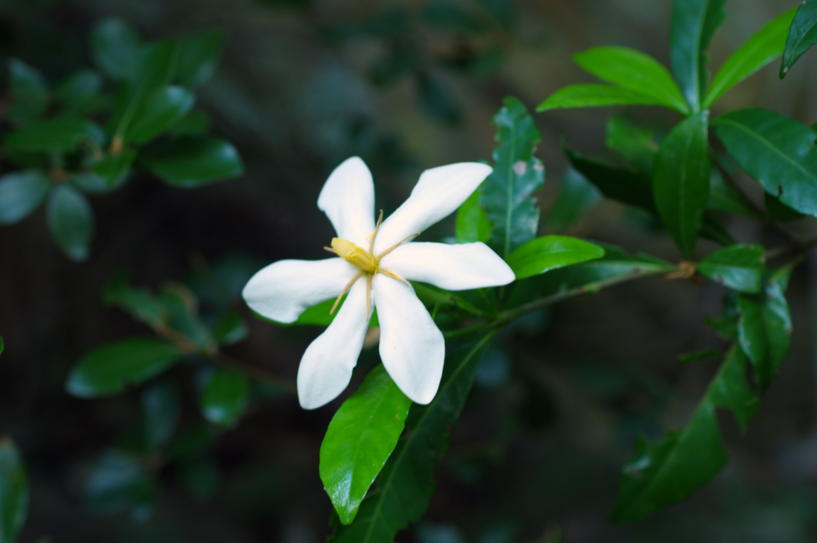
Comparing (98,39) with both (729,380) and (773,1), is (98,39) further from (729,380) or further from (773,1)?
(773,1)

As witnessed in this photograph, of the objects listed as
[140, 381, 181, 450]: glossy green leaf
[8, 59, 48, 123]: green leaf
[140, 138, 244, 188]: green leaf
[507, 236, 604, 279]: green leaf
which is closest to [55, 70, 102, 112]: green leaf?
[8, 59, 48, 123]: green leaf

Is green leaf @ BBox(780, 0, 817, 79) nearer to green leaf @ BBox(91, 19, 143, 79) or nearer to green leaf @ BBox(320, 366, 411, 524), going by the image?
green leaf @ BBox(320, 366, 411, 524)

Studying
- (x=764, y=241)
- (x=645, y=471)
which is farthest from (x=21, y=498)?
(x=764, y=241)

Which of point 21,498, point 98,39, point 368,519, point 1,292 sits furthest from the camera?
point 1,292

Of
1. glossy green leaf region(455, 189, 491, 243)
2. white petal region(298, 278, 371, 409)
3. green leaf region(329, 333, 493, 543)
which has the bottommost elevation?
green leaf region(329, 333, 493, 543)

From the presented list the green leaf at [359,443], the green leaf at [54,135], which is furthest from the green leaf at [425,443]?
the green leaf at [54,135]

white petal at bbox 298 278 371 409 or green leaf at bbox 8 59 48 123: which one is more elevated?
white petal at bbox 298 278 371 409

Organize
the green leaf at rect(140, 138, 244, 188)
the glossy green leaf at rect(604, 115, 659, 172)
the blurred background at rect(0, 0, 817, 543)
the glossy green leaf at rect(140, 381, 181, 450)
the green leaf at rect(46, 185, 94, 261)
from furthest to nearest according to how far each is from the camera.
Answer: the blurred background at rect(0, 0, 817, 543) → the glossy green leaf at rect(140, 381, 181, 450) → the green leaf at rect(46, 185, 94, 261) → the green leaf at rect(140, 138, 244, 188) → the glossy green leaf at rect(604, 115, 659, 172)
